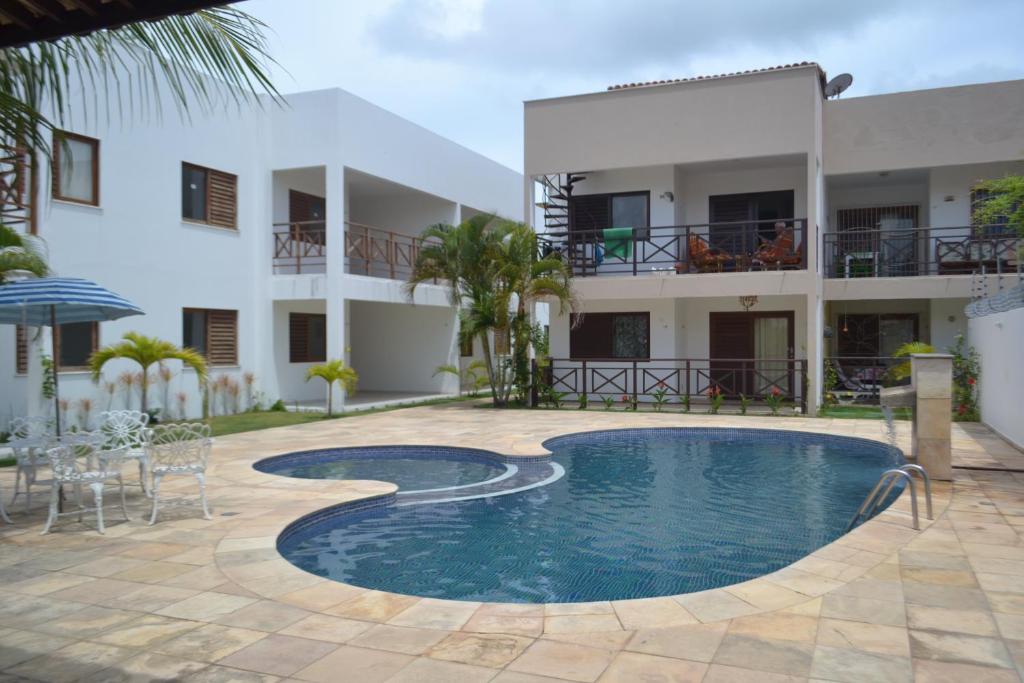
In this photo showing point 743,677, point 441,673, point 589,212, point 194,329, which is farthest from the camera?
point 589,212

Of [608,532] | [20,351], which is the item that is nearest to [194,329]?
[20,351]

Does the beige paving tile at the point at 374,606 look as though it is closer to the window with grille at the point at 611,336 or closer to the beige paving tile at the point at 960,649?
the beige paving tile at the point at 960,649

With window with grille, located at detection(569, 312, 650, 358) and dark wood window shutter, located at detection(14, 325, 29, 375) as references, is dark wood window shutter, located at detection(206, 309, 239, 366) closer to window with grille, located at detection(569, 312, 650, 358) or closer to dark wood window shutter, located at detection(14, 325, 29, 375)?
dark wood window shutter, located at detection(14, 325, 29, 375)

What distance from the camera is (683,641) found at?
13.3 ft

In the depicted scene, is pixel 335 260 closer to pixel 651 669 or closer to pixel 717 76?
pixel 717 76

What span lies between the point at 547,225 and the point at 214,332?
897cm

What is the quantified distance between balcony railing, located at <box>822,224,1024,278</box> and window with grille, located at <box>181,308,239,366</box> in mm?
13827

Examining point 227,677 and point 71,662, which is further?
point 71,662

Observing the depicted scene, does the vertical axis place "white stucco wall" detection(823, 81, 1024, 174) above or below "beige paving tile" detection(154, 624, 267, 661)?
above

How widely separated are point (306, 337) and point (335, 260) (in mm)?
2998

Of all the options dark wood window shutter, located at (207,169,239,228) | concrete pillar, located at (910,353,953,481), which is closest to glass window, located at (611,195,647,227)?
dark wood window shutter, located at (207,169,239,228)

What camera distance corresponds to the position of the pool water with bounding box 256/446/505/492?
33.2 ft

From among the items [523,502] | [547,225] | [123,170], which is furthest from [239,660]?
[547,225]

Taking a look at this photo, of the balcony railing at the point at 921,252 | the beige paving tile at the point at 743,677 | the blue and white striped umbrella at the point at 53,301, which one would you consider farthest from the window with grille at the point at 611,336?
the beige paving tile at the point at 743,677
